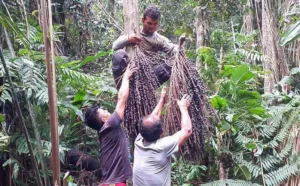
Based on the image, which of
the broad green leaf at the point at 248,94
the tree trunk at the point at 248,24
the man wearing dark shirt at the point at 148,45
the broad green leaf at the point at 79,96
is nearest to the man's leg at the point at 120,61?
the man wearing dark shirt at the point at 148,45

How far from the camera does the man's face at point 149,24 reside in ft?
10.8

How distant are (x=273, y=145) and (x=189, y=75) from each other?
75.0 inches

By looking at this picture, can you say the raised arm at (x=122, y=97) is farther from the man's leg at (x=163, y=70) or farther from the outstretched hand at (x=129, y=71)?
the man's leg at (x=163, y=70)

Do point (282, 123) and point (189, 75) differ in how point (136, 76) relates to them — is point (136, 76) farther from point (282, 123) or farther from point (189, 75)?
point (282, 123)

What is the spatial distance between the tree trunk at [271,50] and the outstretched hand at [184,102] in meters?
3.09

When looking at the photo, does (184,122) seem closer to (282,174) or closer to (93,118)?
(93,118)

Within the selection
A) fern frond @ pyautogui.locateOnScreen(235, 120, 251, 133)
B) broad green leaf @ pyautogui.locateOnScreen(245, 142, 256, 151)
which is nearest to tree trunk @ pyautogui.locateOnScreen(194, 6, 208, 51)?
fern frond @ pyautogui.locateOnScreen(235, 120, 251, 133)

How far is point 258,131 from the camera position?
189 inches

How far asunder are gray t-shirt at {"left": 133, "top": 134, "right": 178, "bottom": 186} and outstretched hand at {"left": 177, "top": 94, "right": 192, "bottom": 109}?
0.24 meters

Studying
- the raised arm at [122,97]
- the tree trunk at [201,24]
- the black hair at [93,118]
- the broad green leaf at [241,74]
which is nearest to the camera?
→ the raised arm at [122,97]

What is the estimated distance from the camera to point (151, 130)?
2.95 metres

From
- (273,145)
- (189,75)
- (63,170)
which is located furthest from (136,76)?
(273,145)

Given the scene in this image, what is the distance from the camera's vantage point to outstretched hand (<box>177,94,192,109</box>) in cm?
310

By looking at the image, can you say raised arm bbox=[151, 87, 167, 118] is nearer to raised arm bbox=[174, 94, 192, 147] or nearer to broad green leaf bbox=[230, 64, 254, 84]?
raised arm bbox=[174, 94, 192, 147]
